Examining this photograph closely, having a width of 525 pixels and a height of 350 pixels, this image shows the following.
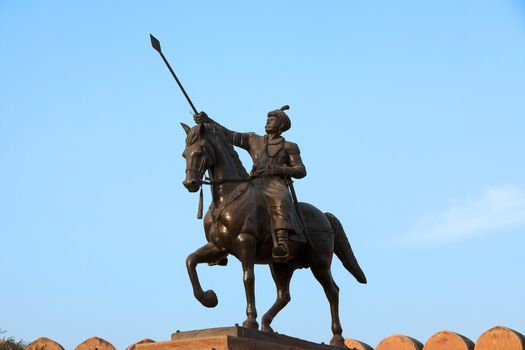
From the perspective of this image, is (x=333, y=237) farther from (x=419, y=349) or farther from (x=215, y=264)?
(x=419, y=349)

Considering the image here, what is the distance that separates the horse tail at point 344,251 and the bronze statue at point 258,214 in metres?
0.40

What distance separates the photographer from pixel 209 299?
16.2m

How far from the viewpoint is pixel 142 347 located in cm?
1541

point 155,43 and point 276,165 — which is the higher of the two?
point 155,43

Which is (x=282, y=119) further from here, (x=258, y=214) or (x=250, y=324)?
(x=250, y=324)

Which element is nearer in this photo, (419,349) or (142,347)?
(142,347)

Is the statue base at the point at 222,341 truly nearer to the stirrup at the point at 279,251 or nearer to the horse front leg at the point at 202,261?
the horse front leg at the point at 202,261

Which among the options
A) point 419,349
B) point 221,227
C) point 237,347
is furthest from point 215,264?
point 419,349

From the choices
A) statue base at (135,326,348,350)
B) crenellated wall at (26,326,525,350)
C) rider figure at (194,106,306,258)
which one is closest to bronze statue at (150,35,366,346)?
rider figure at (194,106,306,258)

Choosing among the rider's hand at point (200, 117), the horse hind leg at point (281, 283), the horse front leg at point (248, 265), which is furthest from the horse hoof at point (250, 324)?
the rider's hand at point (200, 117)

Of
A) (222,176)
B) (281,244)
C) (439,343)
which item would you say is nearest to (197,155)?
(222,176)

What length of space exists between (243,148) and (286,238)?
6.57 feet

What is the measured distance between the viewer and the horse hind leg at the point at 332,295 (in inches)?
693

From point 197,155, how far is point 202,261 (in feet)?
4.87
